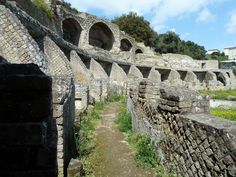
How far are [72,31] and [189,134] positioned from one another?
35439mm

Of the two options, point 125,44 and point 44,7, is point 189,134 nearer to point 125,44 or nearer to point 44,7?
point 44,7

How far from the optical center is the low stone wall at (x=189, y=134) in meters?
5.23

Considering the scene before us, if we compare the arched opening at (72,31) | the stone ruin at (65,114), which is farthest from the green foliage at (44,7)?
the arched opening at (72,31)

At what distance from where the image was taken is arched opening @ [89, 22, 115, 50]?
4509 centimetres

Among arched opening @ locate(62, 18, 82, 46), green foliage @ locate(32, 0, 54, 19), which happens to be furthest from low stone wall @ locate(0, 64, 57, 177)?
arched opening @ locate(62, 18, 82, 46)

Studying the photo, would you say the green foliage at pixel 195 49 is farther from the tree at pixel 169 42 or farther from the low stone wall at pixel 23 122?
the low stone wall at pixel 23 122

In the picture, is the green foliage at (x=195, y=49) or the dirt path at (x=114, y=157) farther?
the green foliage at (x=195, y=49)

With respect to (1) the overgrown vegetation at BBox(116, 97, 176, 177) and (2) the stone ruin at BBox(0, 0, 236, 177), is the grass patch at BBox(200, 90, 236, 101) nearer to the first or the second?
(2) the stone ruin at BBox(0, 0, 236, 177)

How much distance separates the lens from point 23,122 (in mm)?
2590

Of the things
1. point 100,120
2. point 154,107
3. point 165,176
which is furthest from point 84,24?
point 165,176

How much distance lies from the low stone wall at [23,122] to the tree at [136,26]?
2212 inches

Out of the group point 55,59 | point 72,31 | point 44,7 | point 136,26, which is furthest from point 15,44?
point 136,26

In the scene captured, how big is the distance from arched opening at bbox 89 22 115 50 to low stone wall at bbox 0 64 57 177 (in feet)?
141

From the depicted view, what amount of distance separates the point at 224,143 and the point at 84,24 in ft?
120
